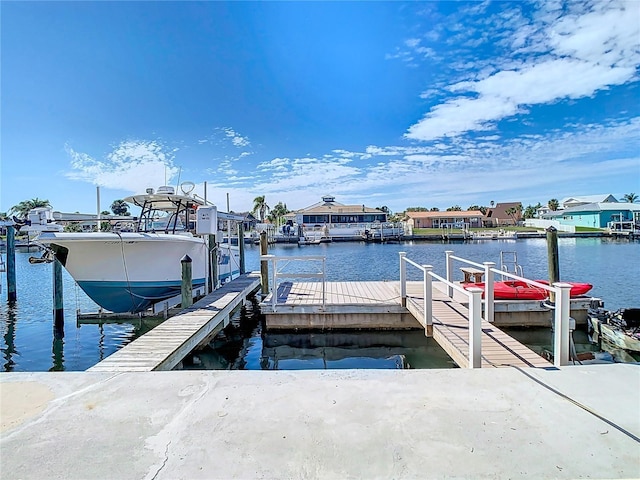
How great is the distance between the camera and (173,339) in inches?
227

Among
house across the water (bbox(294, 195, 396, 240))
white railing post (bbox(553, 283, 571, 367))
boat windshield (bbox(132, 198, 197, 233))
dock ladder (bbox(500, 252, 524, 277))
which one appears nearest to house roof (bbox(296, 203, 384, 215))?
house across the water (bbox(294, 195, 396, 240))

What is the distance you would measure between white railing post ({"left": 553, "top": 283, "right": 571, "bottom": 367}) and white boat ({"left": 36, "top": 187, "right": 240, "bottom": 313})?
8599 mm

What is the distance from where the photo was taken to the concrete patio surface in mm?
2357

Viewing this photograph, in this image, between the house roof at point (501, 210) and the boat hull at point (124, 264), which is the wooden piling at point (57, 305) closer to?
the boat hull at point (124, 264)

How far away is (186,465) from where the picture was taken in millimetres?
2404

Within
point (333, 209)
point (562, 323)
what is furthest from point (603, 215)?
point (562, 323)

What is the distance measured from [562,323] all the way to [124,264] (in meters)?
9.30

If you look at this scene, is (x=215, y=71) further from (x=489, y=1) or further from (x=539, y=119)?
(x=539, y=119)

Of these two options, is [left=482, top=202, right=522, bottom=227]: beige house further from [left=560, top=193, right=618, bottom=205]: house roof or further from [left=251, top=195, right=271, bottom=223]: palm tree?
[left=251, top=195, right=271, bottom=223]: palm tree

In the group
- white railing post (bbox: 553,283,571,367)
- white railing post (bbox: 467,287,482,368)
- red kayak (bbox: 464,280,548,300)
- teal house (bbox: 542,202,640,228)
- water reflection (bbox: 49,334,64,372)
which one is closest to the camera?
white railing post (bbox: 553,283,571,367)

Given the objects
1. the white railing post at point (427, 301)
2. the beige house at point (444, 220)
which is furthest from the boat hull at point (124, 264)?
the beige house at point (444, 220)

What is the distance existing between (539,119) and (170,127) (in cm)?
2565

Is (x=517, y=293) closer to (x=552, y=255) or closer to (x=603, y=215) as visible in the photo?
(x=552, y=255)

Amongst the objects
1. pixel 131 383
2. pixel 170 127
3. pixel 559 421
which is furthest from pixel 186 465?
pixel 170 127
